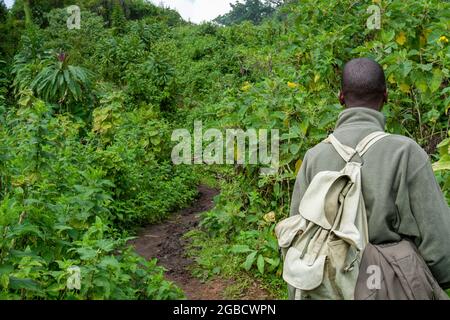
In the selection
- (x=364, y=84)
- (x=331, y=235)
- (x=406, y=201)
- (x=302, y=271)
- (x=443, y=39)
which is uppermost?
(x=443, y=39)

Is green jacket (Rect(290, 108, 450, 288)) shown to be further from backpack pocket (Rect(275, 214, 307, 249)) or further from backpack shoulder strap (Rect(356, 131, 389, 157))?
backpack pocket (Rect(275, 214, 307, 249))

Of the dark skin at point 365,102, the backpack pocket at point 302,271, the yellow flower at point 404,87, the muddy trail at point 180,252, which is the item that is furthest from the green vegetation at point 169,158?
the backpack pocket at point 302,271

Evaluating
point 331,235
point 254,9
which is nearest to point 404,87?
point 331,235

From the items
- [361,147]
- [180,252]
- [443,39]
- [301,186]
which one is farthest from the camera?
[180,252]

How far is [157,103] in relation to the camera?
1055 cm

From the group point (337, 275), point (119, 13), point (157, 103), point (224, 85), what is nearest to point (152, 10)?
point (119, 13)

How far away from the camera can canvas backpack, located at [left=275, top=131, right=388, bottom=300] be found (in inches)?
72.6

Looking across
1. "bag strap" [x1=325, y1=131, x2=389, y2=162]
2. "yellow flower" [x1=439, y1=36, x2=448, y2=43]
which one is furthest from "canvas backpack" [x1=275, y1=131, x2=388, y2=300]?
"yellow flower" [x1=439, y1=36, x2=448, y2=43]

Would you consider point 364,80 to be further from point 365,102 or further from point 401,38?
point 401,38

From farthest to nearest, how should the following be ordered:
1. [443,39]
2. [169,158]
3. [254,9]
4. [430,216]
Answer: [254,9], [169,158], [443,39], [430,216]

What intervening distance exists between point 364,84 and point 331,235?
621 mm

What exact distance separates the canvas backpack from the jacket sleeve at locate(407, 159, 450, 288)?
19 centimetres

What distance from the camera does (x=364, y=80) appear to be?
6.66ft
